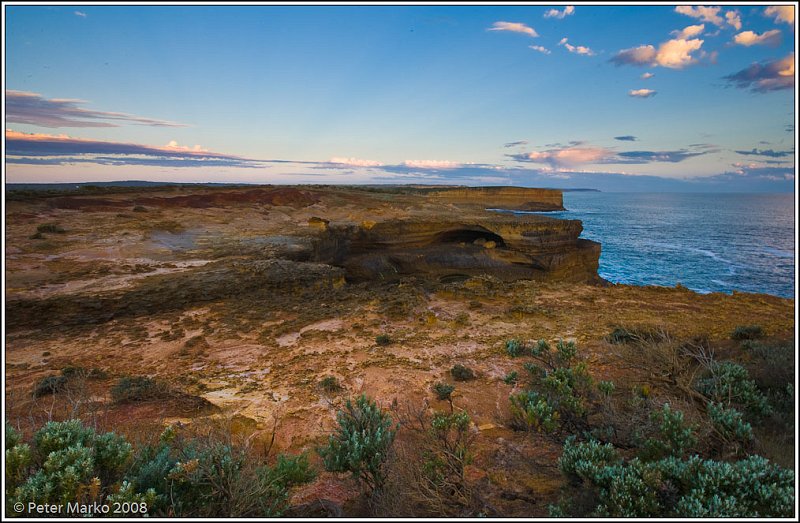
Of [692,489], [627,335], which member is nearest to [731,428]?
[692,489]

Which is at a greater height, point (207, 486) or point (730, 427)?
point (730, 427)

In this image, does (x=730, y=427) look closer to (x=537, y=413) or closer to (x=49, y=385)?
(x=537, y=413)

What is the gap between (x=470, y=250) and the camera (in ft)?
78.8

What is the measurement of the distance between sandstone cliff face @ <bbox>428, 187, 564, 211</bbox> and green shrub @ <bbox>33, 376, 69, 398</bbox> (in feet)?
165

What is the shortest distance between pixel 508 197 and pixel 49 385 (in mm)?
61859

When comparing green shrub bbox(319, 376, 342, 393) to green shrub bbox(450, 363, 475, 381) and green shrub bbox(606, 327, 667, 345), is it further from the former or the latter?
green shrub bbox(606, 327, 667, 345)

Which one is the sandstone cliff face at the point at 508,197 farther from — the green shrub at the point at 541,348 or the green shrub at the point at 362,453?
the green shrub at the point at 362,453

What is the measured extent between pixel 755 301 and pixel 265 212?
1016 inches

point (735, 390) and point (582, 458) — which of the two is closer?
point (582, 458)

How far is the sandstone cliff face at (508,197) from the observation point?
189 ft

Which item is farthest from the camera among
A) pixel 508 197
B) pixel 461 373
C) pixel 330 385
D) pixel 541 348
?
pixel 508 197

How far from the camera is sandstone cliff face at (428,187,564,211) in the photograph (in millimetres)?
57500

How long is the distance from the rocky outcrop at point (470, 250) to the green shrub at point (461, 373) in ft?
48.6

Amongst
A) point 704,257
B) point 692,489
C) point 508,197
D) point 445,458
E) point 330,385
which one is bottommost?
point 704,257
